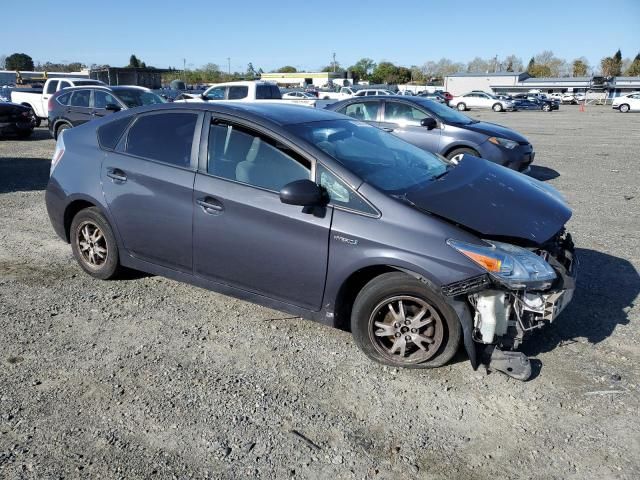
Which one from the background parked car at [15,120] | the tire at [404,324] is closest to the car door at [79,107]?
the background parked car at [15,120]

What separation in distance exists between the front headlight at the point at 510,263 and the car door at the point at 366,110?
7625 mm

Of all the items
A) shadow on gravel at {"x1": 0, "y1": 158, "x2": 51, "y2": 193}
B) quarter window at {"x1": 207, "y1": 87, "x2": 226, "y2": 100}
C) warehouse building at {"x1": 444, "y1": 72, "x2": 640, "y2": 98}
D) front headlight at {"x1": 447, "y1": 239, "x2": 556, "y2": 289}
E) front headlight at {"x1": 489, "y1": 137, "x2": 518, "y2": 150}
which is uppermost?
warehouse building at {"x1": 444, "y1": 72, "x2": 640, "y2": 98}

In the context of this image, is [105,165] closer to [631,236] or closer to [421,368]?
[421,368]

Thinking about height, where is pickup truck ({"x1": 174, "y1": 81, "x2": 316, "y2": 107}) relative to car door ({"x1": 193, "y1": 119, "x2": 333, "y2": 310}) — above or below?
above

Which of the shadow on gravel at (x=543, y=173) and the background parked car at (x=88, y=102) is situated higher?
the background parked car at (x=88, y=102)

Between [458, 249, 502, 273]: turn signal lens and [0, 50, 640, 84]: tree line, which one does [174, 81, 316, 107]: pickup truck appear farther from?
[0, 50, 640, 84]: tree line

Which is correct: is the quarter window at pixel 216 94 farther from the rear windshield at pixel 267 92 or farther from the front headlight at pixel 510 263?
the front headlight at pixel 510 263

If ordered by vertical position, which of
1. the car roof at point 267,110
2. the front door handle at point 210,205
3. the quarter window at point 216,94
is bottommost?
the front door handle at point 210,205

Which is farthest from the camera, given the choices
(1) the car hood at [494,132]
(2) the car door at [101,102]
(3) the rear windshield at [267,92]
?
(3) the rear windshield at [267,92]

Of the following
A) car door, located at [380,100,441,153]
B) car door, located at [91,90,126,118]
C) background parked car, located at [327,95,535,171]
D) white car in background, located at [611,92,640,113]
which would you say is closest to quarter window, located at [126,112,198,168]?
background parked car, located at [327,95,535,171]

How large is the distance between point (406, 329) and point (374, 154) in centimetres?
142

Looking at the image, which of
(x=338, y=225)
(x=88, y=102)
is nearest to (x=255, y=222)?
(x=338, y=225)

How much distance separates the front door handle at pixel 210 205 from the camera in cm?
397

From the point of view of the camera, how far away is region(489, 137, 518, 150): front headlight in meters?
9.91
